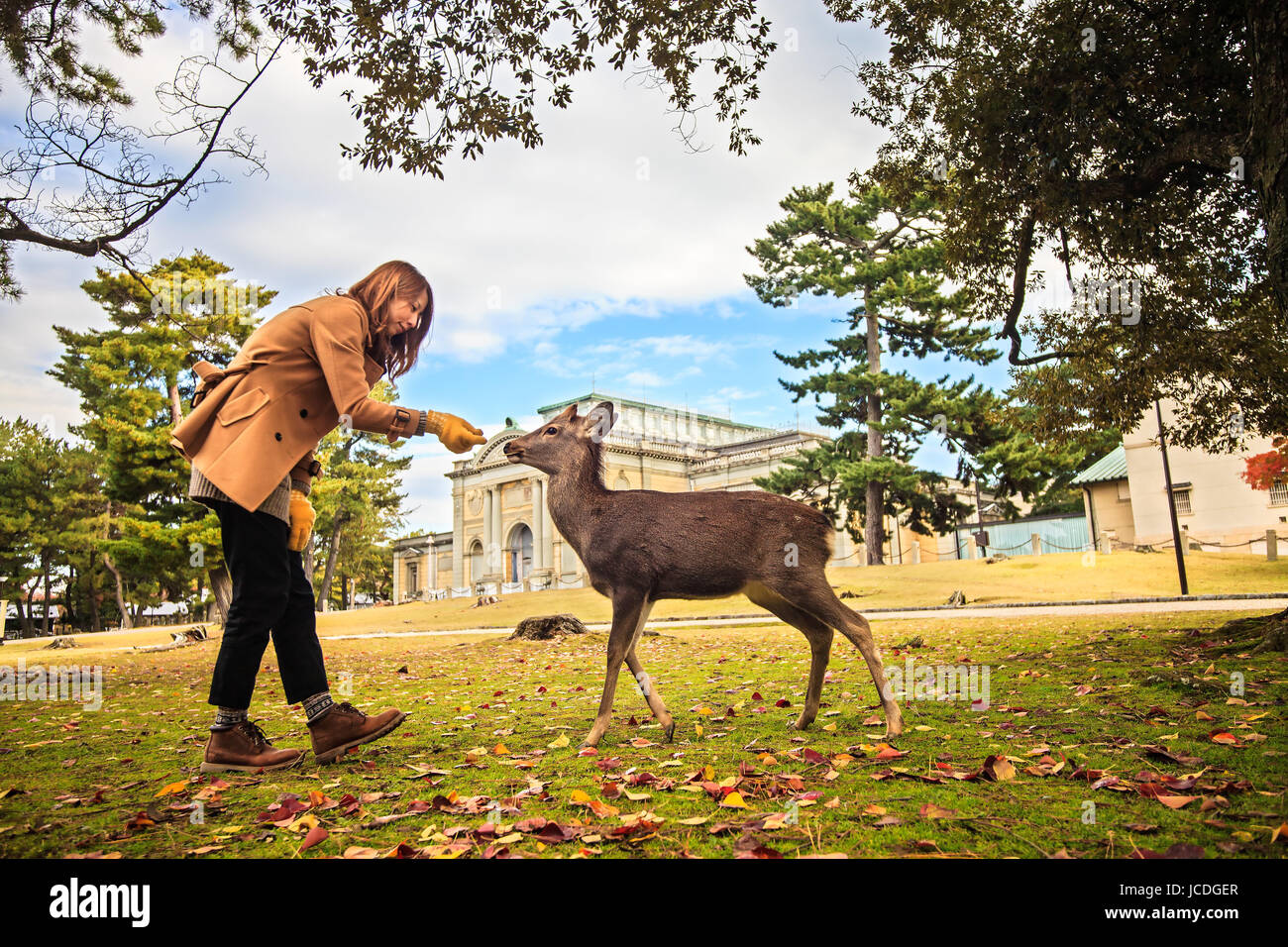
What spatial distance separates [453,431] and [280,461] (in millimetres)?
785

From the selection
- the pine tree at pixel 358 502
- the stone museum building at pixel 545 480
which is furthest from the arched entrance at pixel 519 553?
the pine tree at pixel 358 502

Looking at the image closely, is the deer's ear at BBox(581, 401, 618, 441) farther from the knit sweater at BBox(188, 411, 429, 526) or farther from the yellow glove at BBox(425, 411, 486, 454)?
the knit sweater at BBox(188, 411, 429, 526)

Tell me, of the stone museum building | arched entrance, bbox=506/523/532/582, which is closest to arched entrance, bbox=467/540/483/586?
the stone museum building

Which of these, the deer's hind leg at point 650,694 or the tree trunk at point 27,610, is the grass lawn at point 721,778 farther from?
the tree trunk at point 27,610

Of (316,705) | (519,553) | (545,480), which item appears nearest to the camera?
(316,705)

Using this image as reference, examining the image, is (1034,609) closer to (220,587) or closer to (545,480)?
(220,587)

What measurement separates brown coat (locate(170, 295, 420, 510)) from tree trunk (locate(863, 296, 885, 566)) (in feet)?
98.0

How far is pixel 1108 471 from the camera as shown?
38969 millimetres

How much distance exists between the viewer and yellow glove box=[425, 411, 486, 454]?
380cm

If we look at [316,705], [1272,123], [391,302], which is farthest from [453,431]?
[1272,123]

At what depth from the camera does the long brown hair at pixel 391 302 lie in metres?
3.97

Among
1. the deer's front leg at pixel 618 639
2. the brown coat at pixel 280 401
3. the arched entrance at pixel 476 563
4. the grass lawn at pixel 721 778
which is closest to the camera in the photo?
the grass lawn at pixel 721 778

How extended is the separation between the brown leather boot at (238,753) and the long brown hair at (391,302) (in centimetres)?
185
